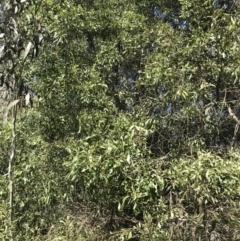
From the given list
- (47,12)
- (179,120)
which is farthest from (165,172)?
(47,12)

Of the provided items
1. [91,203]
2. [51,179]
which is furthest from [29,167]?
[91,203]

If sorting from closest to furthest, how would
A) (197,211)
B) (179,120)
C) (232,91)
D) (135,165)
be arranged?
(135,165)
(197,211)
(179,120)
(232,91)

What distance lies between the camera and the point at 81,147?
3.96 meters

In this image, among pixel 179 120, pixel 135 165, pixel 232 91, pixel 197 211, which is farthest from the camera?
pixel 232 91

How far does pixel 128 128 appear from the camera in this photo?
4.06 metres

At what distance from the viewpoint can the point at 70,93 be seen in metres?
4.44

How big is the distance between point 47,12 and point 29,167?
4.99ft

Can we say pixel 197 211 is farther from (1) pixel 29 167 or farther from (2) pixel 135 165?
(1) pixel 29 167

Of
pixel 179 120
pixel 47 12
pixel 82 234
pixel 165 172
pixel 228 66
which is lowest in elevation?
pixel 82 234

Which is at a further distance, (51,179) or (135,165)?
(51,179)

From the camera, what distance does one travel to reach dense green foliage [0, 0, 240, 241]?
385cm

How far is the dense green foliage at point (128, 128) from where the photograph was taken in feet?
12.6

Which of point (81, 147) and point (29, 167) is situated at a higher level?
point (81, 147)

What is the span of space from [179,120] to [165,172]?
0.59 m
